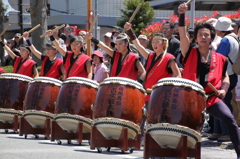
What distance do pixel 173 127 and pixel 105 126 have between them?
1453mm

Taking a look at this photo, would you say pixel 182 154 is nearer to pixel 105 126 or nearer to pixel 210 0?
pixel 105 126

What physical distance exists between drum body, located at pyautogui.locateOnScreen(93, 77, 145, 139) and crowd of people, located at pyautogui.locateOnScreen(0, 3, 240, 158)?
0.60 meters

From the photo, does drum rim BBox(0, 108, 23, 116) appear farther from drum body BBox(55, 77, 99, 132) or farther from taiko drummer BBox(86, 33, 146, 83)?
taiko drummer BBox(86, 33, 146, 83)

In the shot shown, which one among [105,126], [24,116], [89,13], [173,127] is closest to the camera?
[173,127]

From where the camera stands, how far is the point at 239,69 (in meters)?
8.30

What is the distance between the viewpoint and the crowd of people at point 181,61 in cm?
626

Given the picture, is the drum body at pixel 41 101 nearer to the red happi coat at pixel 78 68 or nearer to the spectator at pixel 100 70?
the red happi coat at pixel 78 68

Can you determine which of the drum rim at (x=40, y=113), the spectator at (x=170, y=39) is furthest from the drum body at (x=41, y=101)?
the spectator at (x=170, y=39)

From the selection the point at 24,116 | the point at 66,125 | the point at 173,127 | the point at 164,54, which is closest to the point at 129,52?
the point at 164,54

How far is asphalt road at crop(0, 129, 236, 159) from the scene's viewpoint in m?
7.18

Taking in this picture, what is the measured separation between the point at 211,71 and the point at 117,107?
1.42 m

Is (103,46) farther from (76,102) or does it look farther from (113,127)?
(113,127)

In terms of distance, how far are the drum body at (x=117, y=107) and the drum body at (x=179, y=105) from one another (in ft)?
3.59

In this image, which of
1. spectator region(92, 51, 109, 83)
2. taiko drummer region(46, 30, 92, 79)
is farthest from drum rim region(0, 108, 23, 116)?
spectator region(92, 51, 109, 83)
